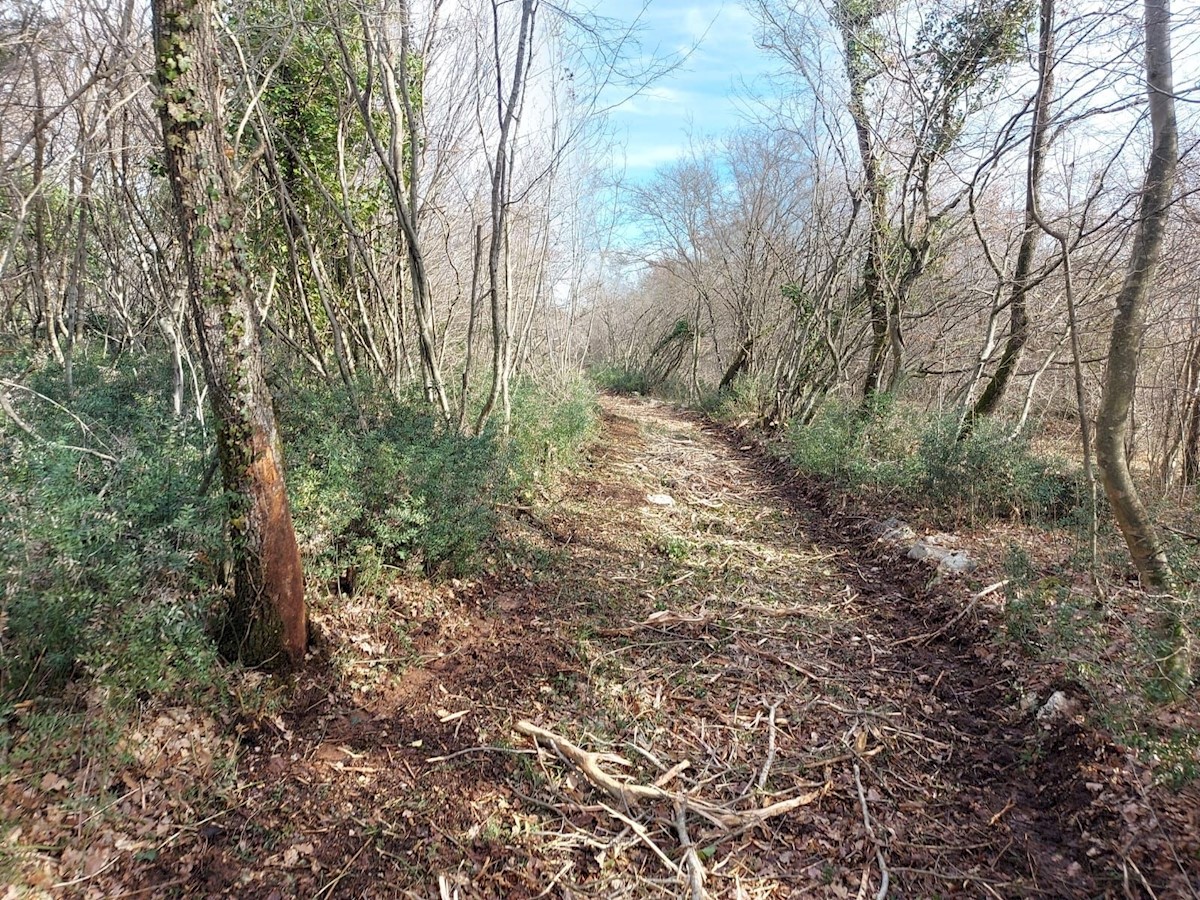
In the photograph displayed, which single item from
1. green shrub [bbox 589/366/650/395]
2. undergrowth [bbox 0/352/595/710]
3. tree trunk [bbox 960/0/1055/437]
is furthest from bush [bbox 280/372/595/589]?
green shrub [bbox 589/366/650/395]

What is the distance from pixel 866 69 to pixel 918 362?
14.0ft

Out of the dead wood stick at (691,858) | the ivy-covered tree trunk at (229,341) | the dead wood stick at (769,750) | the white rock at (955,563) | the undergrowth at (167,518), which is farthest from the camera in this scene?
the white rock at (955,563)

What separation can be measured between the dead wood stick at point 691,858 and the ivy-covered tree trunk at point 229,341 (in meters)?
2.05

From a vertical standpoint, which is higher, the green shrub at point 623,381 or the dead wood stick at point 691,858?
the green shrub at point 623,381

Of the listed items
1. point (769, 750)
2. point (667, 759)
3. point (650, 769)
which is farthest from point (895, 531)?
point (650, 769)

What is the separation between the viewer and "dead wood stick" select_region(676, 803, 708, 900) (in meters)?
2.15

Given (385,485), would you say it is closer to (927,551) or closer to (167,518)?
(167,518)

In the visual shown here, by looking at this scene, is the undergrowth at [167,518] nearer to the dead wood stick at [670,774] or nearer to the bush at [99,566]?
the bush at [99,566]

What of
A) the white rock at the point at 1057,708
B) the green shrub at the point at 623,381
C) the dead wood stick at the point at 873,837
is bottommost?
the dead wood stick at the point at 873,837

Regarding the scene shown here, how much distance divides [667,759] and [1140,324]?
3.49 meters

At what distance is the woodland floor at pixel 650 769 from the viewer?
87.0 inches

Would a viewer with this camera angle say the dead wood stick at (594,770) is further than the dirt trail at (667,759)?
Result: Yes

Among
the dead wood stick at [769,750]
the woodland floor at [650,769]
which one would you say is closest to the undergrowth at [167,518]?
the woodland floor at [650,769]

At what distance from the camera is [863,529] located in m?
5.89
